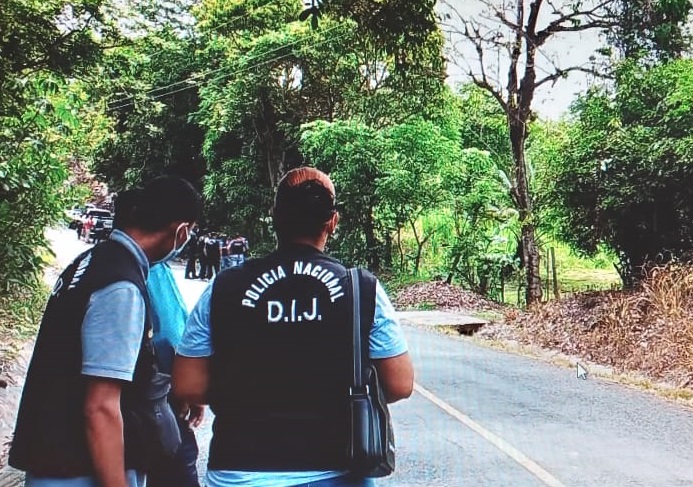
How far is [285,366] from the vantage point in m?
2.28

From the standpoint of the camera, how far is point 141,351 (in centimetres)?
246

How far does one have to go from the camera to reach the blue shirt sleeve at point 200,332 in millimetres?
2381

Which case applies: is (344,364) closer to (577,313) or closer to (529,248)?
(577,313)

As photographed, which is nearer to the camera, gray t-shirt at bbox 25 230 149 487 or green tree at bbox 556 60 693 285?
gray t-shirt at bbox 25 230 149 487

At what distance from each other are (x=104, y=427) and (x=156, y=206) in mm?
718

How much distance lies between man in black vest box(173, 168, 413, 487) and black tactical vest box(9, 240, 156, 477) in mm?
268

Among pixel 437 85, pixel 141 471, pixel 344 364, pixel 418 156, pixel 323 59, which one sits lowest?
pixel 141 471

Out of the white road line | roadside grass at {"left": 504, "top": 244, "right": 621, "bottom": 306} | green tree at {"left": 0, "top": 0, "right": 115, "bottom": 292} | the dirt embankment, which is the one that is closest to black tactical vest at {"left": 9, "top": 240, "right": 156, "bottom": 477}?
the white road line

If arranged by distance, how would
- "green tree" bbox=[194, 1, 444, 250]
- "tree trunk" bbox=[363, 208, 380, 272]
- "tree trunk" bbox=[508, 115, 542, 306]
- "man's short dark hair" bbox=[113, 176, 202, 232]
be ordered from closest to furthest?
"man's short dark hair" bbox=[113, 176, 202, 232] < "tree trunk" bbox=[508, 115, 542, 306] < "green tree" bbox=[194, 1, 444, 250] < "tree trunk" bbox=[363, 208, 380, 272]

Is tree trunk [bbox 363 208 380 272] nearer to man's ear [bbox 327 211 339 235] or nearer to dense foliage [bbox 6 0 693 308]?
dense foliage [bbox 6 0 693 308]

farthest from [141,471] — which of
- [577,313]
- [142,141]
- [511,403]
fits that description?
[142,141]

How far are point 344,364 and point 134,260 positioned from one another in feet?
2.33

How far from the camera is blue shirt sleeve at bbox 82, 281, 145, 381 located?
2.31 metres

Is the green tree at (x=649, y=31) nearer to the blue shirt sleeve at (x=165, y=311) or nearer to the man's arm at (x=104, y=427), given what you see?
the blue shirt sleeve at (x=165, y=311)
